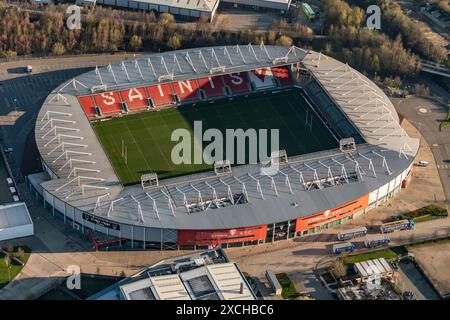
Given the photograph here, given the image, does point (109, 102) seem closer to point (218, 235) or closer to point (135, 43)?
point (135, 43)

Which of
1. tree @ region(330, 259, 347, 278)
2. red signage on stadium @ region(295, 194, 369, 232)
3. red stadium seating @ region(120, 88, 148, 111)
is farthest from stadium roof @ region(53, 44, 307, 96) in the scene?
tree @ region(330, 259, 347, 278)

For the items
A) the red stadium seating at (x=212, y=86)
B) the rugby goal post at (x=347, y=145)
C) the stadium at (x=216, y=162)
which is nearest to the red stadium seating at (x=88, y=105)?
the stadium at (x=216, y=162)

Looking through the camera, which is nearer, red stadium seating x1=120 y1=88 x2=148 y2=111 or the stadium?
the stadium

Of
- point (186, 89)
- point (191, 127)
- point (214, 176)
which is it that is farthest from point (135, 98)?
point (214, 176)

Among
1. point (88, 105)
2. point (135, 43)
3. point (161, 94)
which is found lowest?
point (88, 105)

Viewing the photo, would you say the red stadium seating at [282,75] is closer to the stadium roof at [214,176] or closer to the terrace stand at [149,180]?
the stadium roof at [214,176]

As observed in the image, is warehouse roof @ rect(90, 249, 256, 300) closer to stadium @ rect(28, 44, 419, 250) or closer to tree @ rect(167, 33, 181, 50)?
stadium @ rect(28, 44, 419, 250)
